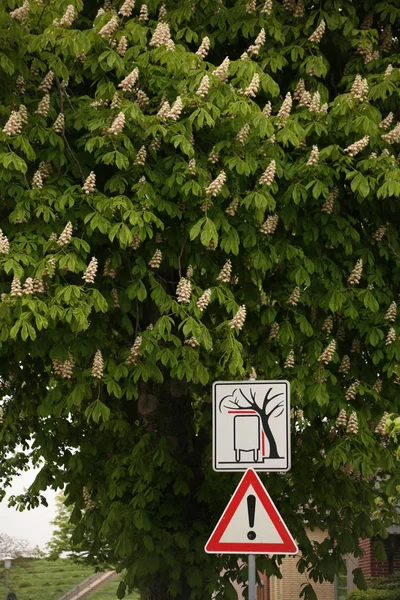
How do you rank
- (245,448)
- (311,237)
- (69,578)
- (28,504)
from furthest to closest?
1. (69,578)
2. (28,504)
3. (311,237)
4. (245,448)

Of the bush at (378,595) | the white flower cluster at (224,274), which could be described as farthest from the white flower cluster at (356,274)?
the bush at (378,595)

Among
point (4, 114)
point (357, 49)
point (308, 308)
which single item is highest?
point (357, 49)

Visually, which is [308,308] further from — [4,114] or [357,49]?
[4,114]

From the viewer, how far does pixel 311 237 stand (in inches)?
526

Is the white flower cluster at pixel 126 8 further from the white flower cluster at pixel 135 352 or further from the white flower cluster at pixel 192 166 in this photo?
the white flower cluster at pixel 135 352

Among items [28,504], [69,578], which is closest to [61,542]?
[69,578]

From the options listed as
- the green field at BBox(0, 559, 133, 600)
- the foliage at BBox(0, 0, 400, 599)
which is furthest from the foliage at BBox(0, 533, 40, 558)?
the foliage at BBox(0, 0, 400, 599)

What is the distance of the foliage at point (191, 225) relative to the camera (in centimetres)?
1209

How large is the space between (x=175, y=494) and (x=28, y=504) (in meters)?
7.23

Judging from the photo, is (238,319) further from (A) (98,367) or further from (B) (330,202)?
(B) (330,202)

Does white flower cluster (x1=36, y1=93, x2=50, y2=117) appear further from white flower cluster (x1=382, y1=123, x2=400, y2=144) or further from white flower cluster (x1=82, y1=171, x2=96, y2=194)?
white flower cluster (x1=382, y1=123, x2=400, y2=144)

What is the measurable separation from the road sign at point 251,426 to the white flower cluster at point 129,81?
4.06 m

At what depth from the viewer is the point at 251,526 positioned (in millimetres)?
8930

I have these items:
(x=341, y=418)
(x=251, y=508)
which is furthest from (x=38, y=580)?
(x=251, y=508)
